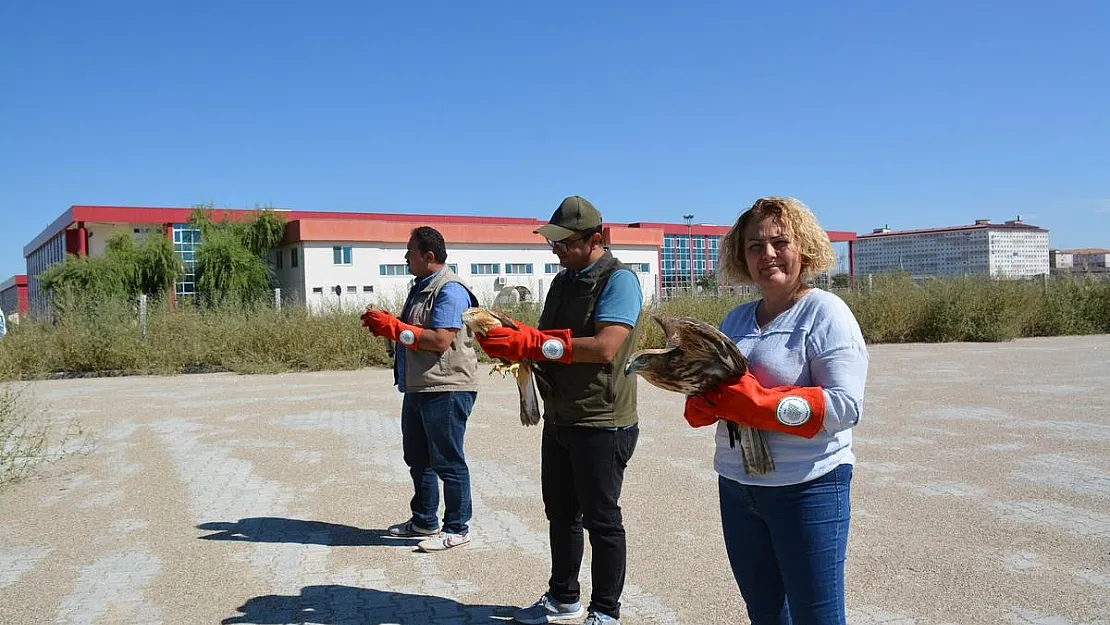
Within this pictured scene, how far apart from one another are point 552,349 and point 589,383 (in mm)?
284

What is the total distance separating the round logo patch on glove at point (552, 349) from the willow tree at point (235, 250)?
48992 mm

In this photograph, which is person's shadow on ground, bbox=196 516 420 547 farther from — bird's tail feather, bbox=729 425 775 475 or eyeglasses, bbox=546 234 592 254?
bird's tail feather, bbox=729 425 775 475

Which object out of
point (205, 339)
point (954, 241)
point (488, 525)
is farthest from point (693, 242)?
point (488, 525)

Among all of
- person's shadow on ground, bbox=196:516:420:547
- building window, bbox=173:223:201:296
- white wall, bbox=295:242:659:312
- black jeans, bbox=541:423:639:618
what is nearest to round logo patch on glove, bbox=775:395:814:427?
black jeans, bbox=541:423:639:618

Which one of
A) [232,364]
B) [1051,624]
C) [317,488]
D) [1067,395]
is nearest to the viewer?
[1051,624]

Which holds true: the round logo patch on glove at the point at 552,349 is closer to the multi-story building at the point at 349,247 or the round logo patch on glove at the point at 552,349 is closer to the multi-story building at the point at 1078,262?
the multi-story building at the point at 1078,262

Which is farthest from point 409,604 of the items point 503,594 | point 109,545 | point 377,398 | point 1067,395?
point 1067,395

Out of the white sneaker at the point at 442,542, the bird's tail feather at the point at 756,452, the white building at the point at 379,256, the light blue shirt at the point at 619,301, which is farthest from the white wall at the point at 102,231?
the bird's tail feather at the point at 756,452

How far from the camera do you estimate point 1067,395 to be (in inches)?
406

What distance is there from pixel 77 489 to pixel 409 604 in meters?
4.04

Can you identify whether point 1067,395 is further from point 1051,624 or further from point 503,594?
point 503,594

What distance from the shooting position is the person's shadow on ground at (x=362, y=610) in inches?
151

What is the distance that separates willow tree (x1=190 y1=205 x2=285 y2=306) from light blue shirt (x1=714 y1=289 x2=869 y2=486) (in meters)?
50.0

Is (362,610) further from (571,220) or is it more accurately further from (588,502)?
(571,220)
